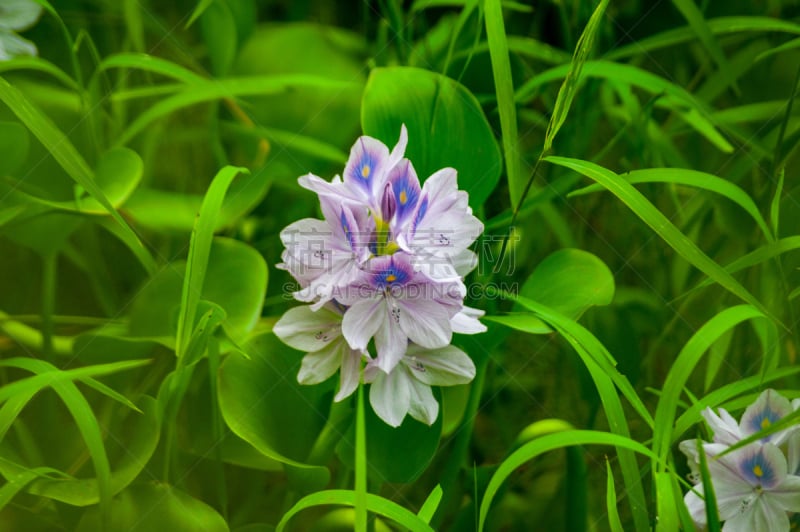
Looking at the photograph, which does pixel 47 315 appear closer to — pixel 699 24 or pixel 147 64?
pixel 147 64

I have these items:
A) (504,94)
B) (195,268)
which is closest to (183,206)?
(195,268)

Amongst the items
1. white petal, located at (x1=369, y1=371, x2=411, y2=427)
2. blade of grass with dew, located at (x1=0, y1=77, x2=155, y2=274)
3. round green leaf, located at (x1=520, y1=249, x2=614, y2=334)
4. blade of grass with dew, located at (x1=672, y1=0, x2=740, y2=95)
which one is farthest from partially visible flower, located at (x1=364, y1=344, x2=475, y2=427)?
blade of grass with dew, located at (x1=672, y1=0, x2=740, y2=95)

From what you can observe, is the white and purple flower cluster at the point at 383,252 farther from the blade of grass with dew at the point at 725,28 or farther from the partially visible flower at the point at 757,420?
the blade of grass with dew at the point at 725,28

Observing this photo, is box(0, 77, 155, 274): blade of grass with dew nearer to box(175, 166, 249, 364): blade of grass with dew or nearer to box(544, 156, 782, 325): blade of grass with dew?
box(175, 166, 249, 364): blade of grass with dew

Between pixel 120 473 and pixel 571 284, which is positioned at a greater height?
pixel 571 284

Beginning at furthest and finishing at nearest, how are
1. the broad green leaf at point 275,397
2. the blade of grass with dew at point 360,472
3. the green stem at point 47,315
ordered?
the green stem at point 47,315, the broad green leaf at point 275,397, the blade of grass with dew at point 360,472

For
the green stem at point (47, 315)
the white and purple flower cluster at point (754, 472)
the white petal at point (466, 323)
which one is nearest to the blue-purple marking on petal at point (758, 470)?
the white and purple flower cluster at point (754, 472)

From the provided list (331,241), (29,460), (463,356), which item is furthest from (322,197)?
(29,460)
